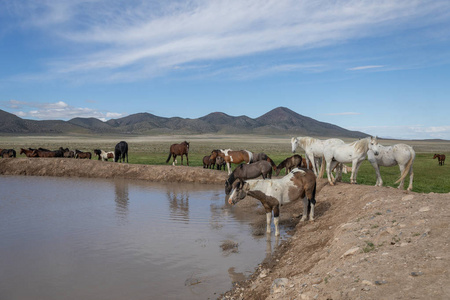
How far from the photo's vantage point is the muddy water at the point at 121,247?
23.1 feet

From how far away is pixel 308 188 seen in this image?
35.0 feet

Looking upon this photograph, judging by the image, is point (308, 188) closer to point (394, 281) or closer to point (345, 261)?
point (345, 261)

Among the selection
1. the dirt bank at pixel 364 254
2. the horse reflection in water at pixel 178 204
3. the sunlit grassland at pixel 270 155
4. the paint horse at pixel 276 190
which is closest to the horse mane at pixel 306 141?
the dirt bank at pixel 364 254

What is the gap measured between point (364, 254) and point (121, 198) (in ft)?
43.8

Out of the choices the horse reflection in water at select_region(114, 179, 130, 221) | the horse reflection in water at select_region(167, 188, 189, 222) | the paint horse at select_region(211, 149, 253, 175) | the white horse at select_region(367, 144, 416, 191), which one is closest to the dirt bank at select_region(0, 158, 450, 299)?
the white horse at select_region(367, 144, 416, 191)

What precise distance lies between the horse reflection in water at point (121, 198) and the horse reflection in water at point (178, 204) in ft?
6.41

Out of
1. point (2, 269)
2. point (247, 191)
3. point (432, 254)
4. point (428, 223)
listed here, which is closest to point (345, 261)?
point (432, 254)

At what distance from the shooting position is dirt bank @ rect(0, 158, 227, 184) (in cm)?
2245

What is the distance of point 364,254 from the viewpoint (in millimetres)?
5914

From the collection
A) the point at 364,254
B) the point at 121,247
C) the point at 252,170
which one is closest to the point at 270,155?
the point at 252,170

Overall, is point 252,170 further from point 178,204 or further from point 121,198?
point 121,198

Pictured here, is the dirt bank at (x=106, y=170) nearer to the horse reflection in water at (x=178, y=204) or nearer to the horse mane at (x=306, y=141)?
the horse reflection in water at (x=178, y=204)

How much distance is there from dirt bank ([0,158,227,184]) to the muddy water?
5469 mm

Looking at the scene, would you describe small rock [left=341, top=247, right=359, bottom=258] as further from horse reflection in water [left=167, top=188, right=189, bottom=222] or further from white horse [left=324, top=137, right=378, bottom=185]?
white horse [left=324, top=137, right=378, bottom=185]
